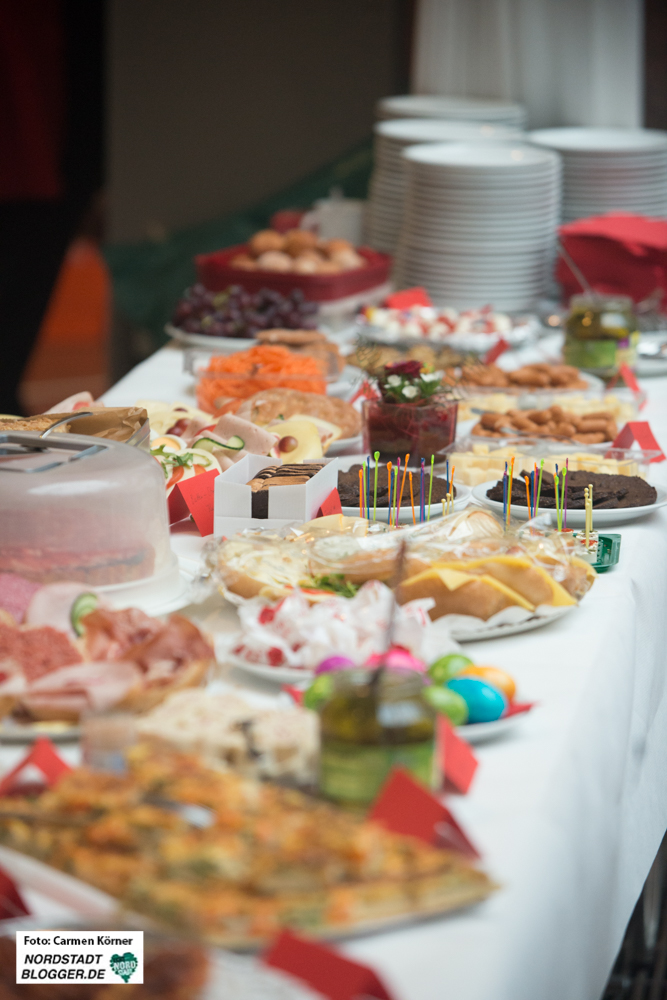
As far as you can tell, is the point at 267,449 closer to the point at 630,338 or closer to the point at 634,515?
the point at 634,515

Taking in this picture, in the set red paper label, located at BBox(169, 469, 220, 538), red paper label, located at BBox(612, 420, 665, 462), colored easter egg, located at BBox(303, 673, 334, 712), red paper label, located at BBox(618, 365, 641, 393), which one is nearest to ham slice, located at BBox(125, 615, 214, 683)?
colored easter egg, located at BBox(303, 673, 334, 712)

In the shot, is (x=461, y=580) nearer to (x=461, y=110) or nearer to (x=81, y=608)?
(x=81, y=608)

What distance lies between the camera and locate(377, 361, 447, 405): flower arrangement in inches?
77.1

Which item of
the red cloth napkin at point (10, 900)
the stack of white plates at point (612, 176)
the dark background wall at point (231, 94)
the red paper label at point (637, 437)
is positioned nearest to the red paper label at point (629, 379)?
the red paper label at point (637, 437)

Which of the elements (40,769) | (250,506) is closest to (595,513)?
(250,506)

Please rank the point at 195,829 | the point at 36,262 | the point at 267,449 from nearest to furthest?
the point at 195,829
the point at 267,449
the point at 36,262

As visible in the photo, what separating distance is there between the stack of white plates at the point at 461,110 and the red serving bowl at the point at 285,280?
994mm

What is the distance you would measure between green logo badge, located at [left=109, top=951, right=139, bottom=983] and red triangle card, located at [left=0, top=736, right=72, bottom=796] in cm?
19

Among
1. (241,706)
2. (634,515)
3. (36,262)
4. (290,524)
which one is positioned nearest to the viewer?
(241,706)

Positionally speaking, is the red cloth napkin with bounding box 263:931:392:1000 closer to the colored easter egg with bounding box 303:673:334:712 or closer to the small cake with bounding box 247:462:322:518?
the colored easter egg with bounding box 303:673:334:712

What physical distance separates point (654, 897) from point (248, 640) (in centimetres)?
113

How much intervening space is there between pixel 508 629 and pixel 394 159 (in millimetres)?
2695

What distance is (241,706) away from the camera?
3.29ft

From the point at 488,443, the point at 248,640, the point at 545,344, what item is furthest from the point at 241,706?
the point at 545,344
